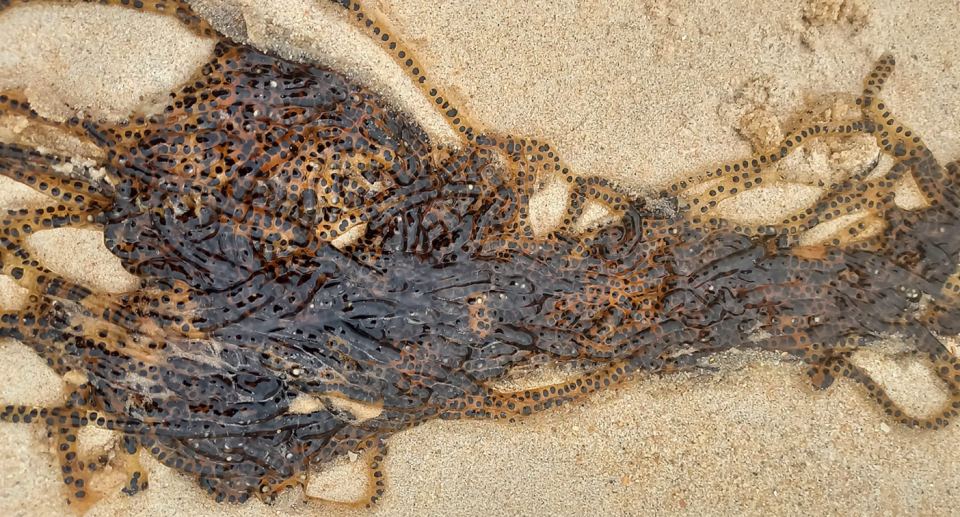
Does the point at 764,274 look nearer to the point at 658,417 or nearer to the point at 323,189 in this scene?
the point at 658,417

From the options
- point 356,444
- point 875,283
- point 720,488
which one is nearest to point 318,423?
point 356,444

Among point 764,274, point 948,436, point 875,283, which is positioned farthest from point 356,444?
point 948,436

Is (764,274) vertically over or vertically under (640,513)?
over

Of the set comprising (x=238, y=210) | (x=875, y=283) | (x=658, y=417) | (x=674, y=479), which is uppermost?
(x=875, y=283)

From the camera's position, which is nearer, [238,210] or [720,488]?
[238,210]

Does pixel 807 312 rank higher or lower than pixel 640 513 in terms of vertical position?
higher

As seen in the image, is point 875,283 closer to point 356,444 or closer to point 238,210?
point 356,444
